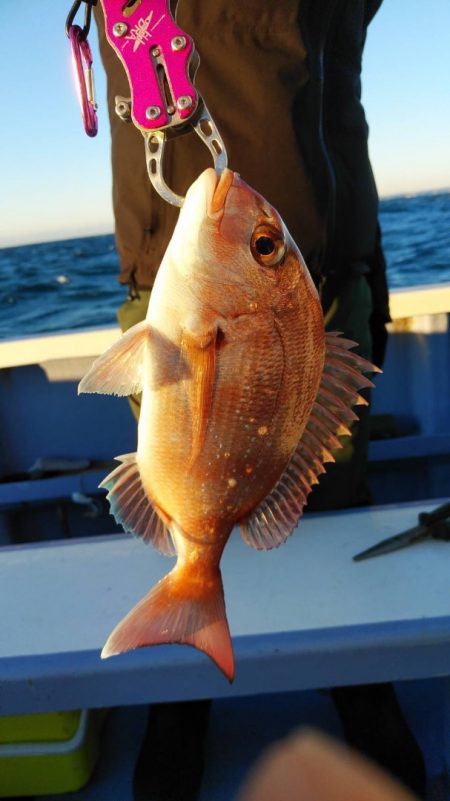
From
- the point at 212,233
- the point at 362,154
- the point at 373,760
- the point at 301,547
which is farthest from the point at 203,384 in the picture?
the point at 373,760

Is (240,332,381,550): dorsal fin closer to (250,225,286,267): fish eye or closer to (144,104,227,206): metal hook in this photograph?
(250,225,286,267): fish eye

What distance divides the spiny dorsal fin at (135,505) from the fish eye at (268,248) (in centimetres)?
40

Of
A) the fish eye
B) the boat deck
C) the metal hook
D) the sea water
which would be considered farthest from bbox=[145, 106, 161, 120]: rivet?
the sea water

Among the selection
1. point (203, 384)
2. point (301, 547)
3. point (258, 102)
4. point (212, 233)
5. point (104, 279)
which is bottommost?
point (104, 279)

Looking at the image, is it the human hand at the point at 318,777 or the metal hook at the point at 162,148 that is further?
the human hand at the point at 318,777

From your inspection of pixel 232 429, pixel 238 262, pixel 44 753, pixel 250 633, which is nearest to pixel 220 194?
pixel 238 262

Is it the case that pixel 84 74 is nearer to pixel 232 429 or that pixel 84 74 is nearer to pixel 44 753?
pixel 232 429

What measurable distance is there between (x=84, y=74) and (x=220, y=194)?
1.37ft

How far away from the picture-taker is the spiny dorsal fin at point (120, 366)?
1.01 meters

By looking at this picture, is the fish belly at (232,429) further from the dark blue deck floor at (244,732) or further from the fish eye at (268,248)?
the dark blue deck floor at (244,732)

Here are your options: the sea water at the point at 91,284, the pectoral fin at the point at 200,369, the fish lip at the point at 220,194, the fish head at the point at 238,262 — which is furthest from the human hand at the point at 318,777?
the sea water at the point at 91,284

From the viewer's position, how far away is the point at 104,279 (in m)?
18.4

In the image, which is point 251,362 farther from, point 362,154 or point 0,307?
point 0,307

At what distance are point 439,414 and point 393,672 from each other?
1.94 metres
